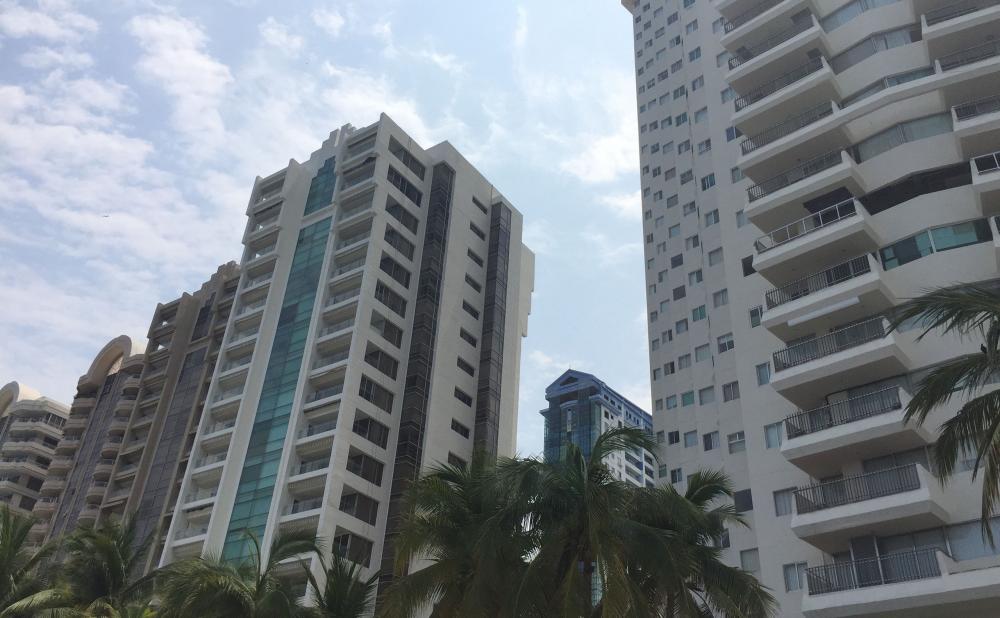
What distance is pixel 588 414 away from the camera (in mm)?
156000

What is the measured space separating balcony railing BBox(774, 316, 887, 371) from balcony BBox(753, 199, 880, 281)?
425 cm

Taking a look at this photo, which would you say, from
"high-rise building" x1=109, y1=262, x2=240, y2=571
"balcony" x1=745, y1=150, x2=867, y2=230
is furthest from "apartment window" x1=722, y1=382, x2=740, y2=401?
"high-rise building" x1=109, y1=262, x2=240, y2=571

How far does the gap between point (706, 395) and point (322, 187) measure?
→ 136 ft

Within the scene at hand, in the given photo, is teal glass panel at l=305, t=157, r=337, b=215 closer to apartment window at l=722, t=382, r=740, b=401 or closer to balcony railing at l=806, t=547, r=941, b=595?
apartment window at l=722, t=382, r=740, b=401

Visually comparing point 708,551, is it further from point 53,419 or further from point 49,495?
point 53,419

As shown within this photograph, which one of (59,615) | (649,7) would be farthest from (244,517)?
(649,7)

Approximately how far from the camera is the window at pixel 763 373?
42.1 metres

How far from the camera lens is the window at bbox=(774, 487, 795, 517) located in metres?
38.7

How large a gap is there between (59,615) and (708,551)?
25369 mm

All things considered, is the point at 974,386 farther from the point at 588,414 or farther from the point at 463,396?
the point at 588,414

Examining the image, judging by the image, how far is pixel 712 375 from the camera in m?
56.8

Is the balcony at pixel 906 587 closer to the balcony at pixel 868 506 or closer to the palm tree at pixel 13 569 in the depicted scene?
the balcony at pixel 868 506

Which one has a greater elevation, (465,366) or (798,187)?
(465,366)

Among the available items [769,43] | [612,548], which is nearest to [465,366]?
[769,43]
